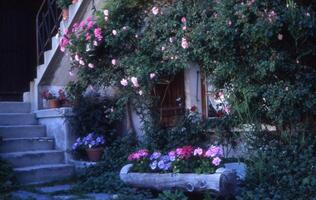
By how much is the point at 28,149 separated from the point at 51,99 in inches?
40.7

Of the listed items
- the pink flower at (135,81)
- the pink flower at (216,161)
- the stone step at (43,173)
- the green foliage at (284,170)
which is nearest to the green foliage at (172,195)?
the pink flower at (216,161)

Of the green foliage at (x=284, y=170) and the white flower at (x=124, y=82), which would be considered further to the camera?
the white flower at (x=124, y=82)

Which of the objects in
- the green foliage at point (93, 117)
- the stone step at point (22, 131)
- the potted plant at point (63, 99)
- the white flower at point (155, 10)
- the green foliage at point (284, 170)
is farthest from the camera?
the potted plant at point (63, 99)

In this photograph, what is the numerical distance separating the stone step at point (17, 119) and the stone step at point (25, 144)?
1.79 feet

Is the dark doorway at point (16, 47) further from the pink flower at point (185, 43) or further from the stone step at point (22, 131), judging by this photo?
the pink flower at point (185, 43)

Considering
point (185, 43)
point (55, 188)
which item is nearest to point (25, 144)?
point (55, 188)

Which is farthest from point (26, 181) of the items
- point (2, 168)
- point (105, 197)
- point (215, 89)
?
point (215, 89)

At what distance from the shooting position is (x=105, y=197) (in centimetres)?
681

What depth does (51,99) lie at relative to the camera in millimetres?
9422

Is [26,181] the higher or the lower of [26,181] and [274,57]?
→ the lower

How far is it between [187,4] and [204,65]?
888 mm

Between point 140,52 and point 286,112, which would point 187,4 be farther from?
point 286,112

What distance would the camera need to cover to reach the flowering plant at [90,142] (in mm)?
8594

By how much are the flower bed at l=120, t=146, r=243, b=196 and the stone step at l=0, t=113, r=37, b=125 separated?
3.14 meters
